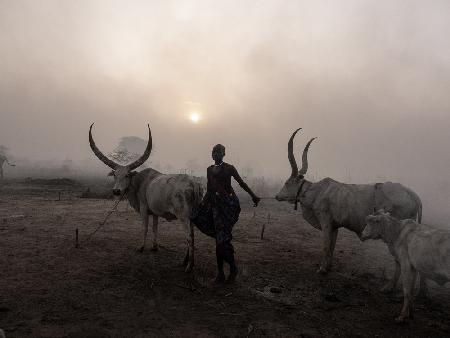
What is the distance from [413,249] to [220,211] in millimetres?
3383

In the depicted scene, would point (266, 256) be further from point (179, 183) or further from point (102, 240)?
point (102, 240)

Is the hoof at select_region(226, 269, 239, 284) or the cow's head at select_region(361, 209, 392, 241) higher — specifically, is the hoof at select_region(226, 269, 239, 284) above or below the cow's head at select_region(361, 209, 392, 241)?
below

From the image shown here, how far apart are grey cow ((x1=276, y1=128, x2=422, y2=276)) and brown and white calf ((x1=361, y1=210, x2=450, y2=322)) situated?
126 cm

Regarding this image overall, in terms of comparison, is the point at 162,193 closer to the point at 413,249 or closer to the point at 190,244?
the point at 190,244

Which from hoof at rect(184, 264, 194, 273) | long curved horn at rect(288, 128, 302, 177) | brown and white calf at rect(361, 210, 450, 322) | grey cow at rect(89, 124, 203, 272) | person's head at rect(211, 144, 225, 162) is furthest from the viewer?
long curved horn at rect(288, 128, 302, 177)

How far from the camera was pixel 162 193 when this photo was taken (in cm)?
791

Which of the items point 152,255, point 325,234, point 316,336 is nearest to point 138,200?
point 152,255

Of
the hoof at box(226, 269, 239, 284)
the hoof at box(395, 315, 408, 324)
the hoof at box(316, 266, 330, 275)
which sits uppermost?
the hoof at box(226, 269, 239, 284)

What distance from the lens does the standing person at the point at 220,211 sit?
6530 mm

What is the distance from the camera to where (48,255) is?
25.0ft

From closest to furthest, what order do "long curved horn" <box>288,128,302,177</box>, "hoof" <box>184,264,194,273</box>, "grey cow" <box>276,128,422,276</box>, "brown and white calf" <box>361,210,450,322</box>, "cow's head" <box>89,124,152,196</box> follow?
"brown and white calf" <box>361,210,450,322</box> < "hoof" <box>184,264,194,273</box> < "grey cow" <box>276,128,422,276</box> < "long curved horn" <box>288,128,302,177</box> < "cow's head" <box>89,124,152,196</box>

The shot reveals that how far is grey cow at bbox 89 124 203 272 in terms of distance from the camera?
746cm

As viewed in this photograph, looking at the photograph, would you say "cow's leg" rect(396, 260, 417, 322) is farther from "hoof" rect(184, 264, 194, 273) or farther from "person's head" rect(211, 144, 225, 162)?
"hoof" rect(184, 264, 194, 273)

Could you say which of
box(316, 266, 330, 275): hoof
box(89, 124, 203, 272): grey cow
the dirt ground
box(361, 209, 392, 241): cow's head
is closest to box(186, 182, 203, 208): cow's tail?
box(89, 124, 203, 272): grey cow
